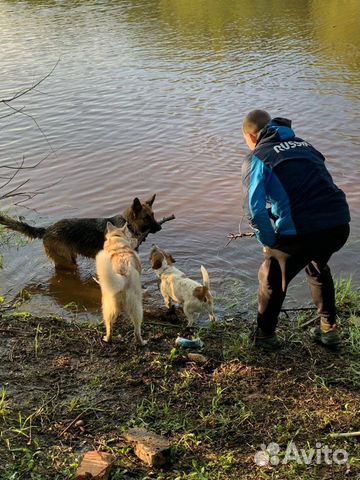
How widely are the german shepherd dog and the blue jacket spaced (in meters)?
3.06

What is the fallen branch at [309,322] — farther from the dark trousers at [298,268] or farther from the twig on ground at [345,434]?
the twig on ground at [345,434]

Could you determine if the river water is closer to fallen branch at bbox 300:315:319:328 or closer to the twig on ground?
fallen branch at bbox 300:315:319:328

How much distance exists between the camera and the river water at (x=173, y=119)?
288 inches

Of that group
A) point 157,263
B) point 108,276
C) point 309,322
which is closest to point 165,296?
point 157,263

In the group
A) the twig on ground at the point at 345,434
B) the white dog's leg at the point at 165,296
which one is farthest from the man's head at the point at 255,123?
the twig on ground at the point at 345,434

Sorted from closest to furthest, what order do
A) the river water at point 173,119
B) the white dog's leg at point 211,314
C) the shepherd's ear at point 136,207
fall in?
the white dog's leg at point 211,314, the shepherd's ear at point 136,207, the river water at point 173,119

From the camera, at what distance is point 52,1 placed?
31797mm

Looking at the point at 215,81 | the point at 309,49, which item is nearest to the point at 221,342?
the point at 215,81

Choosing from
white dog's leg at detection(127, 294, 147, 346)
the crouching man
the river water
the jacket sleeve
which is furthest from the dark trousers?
the river water

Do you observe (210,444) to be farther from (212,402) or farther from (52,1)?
(52,1)

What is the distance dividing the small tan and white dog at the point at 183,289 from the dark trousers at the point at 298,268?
0.70 metres

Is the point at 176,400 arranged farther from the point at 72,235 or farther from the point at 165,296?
the point at 72,235

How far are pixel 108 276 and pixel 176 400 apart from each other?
118 cm

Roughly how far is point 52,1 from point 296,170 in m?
32.2
